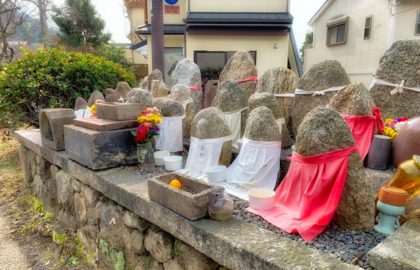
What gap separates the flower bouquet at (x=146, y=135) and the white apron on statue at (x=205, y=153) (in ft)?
1.39

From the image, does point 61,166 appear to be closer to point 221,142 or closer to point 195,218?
point 221,142

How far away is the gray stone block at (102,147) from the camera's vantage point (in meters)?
2.73

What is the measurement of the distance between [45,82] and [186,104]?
8.68 feet

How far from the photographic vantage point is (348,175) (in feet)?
5.73

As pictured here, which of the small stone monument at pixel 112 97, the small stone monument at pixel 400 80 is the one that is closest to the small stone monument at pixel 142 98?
the small stone monument at pixel 112 97

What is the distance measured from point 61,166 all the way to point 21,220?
124 cm

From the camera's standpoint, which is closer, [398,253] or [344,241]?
[398,253]

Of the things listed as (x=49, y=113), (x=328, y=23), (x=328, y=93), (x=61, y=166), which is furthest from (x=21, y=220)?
(x=328, y=23)

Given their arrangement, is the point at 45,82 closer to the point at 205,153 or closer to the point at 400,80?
the point at 205,153

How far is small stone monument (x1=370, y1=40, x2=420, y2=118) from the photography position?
2480mm

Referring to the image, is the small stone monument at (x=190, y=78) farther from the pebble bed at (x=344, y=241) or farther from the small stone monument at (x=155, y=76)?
the pebble bed at (x=344, y=241)

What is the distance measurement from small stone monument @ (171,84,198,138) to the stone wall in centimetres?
125

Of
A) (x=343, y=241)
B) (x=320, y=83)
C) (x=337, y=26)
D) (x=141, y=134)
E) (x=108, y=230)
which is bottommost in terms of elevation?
(x=108, y=230)

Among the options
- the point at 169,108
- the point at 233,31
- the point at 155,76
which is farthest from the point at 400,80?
the point at 233,31
